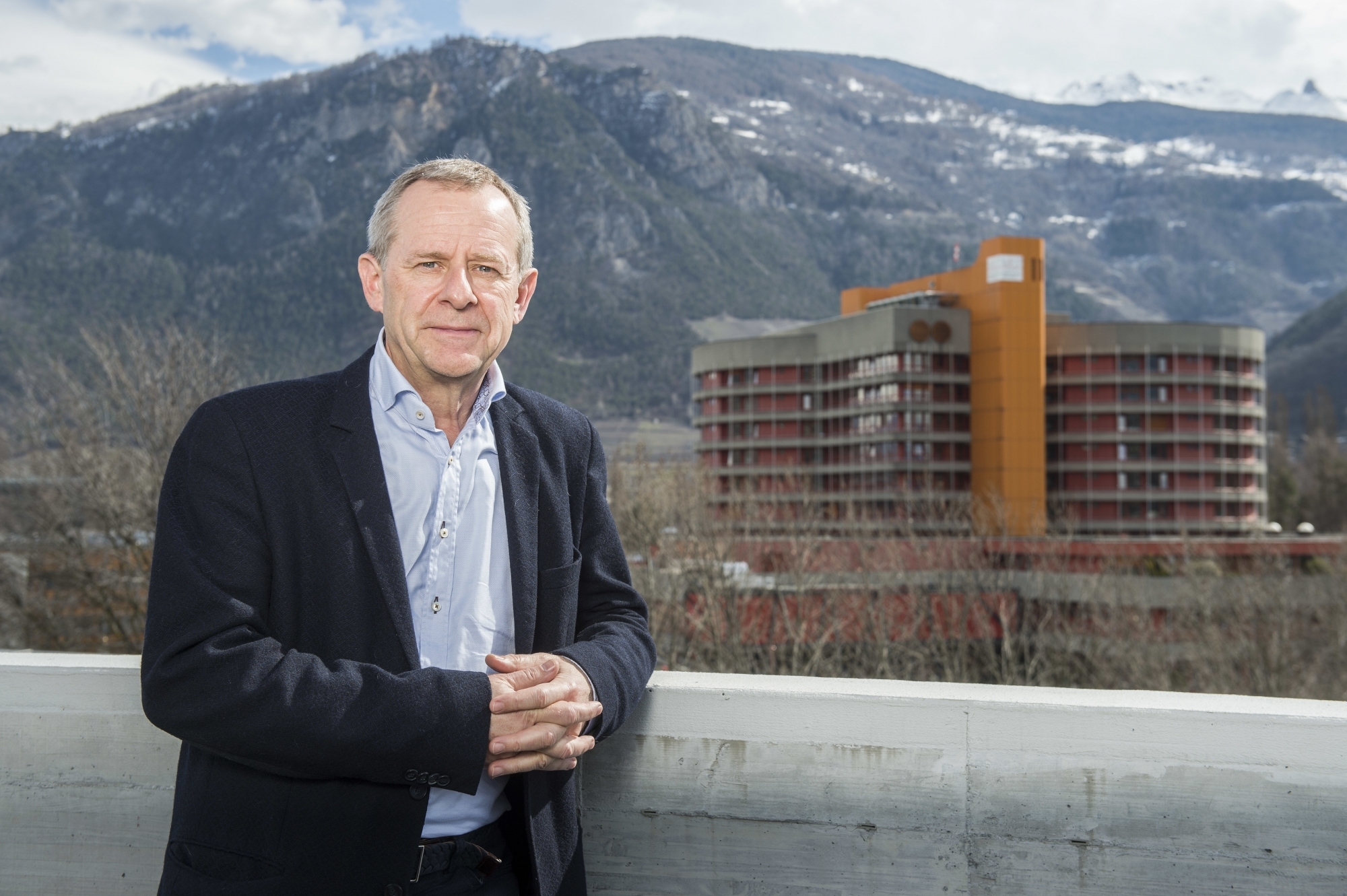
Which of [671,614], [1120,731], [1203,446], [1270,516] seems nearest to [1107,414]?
[1203,446]

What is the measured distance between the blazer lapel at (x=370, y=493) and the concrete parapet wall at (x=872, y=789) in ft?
3.16

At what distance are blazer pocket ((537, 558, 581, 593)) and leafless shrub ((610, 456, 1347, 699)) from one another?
127 ft

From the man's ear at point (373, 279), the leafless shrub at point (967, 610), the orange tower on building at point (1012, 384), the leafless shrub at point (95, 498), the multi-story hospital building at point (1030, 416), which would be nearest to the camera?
the man's ear at point (373, 279)

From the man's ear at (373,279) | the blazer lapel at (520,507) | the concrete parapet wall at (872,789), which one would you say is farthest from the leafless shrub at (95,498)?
the blazer lapel at (520,507)

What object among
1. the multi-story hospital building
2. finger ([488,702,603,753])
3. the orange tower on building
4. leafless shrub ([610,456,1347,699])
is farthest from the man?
the orange tower on building

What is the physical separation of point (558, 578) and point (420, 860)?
2.40 ft

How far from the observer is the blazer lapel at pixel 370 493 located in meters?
2.53

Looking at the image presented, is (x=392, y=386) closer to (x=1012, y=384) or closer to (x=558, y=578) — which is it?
(x=558, y=578)

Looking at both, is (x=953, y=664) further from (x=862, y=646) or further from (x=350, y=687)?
(x=350, y=687)

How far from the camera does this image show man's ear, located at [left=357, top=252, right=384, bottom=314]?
2820 millimetres

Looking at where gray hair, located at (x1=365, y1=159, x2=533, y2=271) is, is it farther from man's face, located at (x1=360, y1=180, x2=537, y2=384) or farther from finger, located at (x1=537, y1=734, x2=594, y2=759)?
finger, located at (x1=537, y1=734, x2=594, y2=759)

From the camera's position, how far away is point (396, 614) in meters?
2.53

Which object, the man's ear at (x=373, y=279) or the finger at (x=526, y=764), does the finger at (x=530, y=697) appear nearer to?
the finger at (x=526, y=764)

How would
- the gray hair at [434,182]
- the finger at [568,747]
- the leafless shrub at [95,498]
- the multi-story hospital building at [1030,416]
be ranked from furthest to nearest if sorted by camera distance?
the multi-story hospital building at [1030,416] < the leafless shrub at [95,498] < the gray hair at [434,182] < the finger at [568,747]
